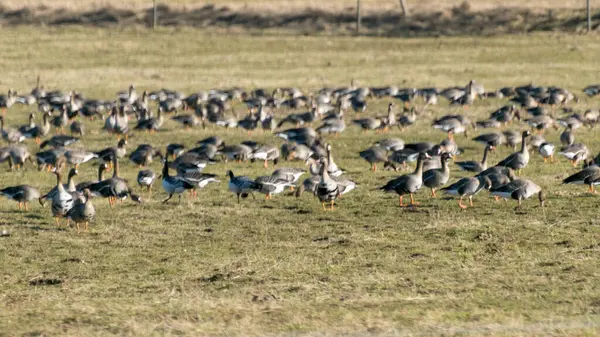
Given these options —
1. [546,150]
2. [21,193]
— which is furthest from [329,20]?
[21,193]

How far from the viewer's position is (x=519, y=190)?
21344 mm

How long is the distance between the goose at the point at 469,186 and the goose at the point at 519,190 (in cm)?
26

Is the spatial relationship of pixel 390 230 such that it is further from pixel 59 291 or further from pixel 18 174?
pixel 18 174

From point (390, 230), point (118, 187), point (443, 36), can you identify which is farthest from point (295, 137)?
point (443, 36)

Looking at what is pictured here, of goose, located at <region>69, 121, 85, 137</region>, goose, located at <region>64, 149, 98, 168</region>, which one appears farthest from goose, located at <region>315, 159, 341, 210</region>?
goose, located at <region>69, 121, 85, 137</region>

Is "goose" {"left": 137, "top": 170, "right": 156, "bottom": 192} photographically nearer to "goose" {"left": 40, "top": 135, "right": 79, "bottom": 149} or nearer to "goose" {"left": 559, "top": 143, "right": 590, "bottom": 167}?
"goose" {"left": 40, "top": 135, "right": 79, "bottom": 149}

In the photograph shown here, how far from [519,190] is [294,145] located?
9.81 metres

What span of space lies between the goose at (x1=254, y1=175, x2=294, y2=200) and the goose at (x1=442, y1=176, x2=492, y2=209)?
3.61 m

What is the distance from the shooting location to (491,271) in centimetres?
1600

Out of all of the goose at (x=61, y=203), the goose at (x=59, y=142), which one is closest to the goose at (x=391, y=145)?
the goose at (x=59, y=142)

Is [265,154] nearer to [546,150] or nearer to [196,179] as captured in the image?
[196,179]

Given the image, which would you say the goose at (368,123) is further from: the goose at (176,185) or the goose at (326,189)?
the goose at (326,189)

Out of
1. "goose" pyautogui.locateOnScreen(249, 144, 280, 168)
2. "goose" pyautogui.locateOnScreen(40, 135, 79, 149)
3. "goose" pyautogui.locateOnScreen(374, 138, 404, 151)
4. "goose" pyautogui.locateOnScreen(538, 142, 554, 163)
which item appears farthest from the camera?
"goose" pyautogui.locateOnScreen(40, 135, 79, 149)

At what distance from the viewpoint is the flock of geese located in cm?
2238
